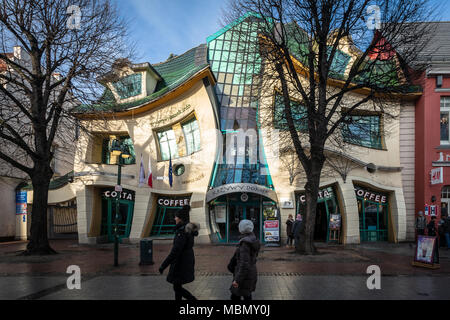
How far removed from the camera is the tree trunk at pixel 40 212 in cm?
1555

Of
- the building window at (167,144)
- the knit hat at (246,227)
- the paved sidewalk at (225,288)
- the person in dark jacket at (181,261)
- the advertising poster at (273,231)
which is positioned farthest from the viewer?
the building window at (167,144)

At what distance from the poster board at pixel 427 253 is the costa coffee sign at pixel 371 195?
8408mm

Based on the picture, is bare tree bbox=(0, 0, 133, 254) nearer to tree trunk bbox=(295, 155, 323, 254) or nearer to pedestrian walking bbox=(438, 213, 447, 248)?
tree trunk bbox=(295, 155, 323, 254)

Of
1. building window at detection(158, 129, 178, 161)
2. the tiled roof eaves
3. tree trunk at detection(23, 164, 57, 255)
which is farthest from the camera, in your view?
building window at detection(158, 129, 178, 161)

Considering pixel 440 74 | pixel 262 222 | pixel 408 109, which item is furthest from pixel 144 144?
pixel 440 74

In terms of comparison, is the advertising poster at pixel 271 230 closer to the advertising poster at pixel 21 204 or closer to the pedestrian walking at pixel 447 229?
the pedestrian walking at pixel 447 229

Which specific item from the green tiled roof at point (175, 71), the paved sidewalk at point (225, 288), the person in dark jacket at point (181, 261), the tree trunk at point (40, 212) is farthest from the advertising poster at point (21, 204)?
the person in dark jacket at point (181, 261)

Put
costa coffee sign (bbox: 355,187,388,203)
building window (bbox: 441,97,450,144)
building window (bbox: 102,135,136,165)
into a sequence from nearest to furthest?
building window (bbox: 441,97,450,144), costa coffee sign (bbox: 355,187,388,203), building window (bbox: 102,135,136,165)

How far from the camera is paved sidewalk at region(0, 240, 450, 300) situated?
26.4ft

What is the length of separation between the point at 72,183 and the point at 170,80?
863 cm

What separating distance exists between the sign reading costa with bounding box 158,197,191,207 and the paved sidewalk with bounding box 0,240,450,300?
579 cm

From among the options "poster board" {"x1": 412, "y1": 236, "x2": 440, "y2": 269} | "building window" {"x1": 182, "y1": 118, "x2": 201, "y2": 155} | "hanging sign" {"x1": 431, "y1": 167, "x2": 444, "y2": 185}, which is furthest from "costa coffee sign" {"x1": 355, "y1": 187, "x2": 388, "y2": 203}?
"building window" {"x1": 182, "y1": 118, "x2": 201, "y2": 155}

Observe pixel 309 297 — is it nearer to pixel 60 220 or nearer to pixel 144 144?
pixel 144 144

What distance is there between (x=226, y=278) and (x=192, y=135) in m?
12.4
